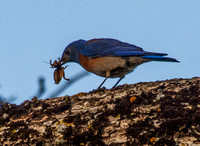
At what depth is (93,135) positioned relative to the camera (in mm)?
4422

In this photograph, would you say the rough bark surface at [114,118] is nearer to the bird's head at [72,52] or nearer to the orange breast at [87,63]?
the orange breast at [87,63]

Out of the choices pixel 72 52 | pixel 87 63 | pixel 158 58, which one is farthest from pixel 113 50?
pixel 72 52

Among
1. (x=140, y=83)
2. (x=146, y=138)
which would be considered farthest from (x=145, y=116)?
(x=140, y=83)

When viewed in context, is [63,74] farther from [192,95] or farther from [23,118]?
[192,95]

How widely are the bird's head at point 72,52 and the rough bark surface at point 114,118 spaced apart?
3143 mm

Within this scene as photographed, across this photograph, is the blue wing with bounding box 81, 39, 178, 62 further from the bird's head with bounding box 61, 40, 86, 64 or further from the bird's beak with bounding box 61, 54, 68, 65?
the bird's beak with bounding box 61, 54, 68, 65

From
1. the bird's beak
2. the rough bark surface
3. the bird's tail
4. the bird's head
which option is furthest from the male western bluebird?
the rough bark surface

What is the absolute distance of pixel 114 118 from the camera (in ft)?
15.4

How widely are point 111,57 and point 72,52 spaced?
149 cm

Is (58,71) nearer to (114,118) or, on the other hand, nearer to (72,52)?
(72,52)

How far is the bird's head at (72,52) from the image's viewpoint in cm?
879

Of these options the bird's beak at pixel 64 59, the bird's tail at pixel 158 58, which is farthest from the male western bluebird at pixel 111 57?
the bird's beak at pixel 64 59

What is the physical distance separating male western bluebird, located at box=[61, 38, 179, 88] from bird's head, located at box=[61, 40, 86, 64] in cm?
26

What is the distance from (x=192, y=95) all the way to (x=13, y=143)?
104 inches
